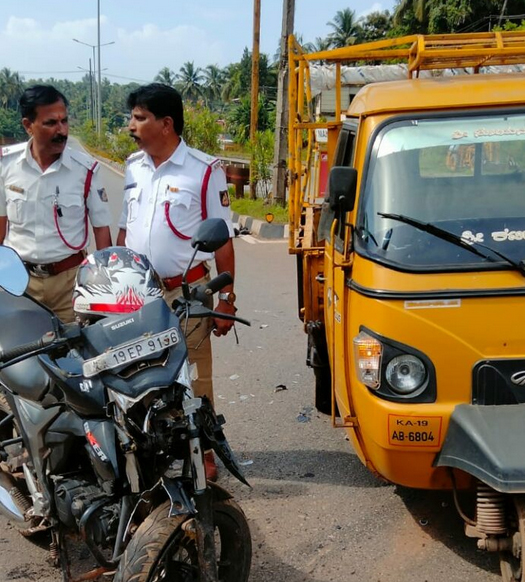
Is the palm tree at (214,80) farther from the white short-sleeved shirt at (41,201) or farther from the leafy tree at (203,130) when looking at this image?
the white short-sleeved shirt at (41,201)

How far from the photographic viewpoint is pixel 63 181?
4129mm

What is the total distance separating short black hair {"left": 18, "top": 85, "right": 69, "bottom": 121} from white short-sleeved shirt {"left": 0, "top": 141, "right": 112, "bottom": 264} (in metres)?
0.19

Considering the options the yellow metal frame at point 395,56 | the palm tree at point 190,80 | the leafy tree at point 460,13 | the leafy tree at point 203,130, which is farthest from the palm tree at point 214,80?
the yellow metal frame at point 395,56

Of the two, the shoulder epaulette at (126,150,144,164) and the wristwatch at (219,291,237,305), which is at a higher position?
the shoulder epaulette at (126,150,144,164)

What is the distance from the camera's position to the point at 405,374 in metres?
2.94

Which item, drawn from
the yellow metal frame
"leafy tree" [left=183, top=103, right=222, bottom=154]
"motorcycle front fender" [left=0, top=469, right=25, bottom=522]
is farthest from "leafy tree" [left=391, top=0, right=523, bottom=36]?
"motorcycle front fender" [left=0, top=469, right=25, bottom=522]

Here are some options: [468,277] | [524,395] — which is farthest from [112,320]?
[524,395]

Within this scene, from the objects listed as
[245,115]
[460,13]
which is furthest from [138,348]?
[245,115]

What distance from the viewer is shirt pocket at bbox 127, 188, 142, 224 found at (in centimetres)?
392

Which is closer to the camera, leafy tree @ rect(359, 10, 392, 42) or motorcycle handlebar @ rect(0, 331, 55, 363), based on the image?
motorcycle handlebar @ rect(0, 331, 55, 363)

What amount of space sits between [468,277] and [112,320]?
1430 millimetres

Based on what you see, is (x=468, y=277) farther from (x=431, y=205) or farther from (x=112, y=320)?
(x=112, y=320)

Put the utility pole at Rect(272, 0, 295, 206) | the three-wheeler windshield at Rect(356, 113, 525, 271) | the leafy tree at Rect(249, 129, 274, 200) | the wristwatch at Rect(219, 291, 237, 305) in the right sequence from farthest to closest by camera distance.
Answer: the leafy tree at Rect(249, 129, 274, 200)
the utility pole at Rect(272, 0, 295, 206)
the wristwatch at Rect(219, 291, 237, 305)
the three-wheeler windshield at Rect(356, 113, 525, 271)

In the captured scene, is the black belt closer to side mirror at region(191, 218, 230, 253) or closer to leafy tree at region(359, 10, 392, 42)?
side mirror at region(191, 218, 230, 253)
